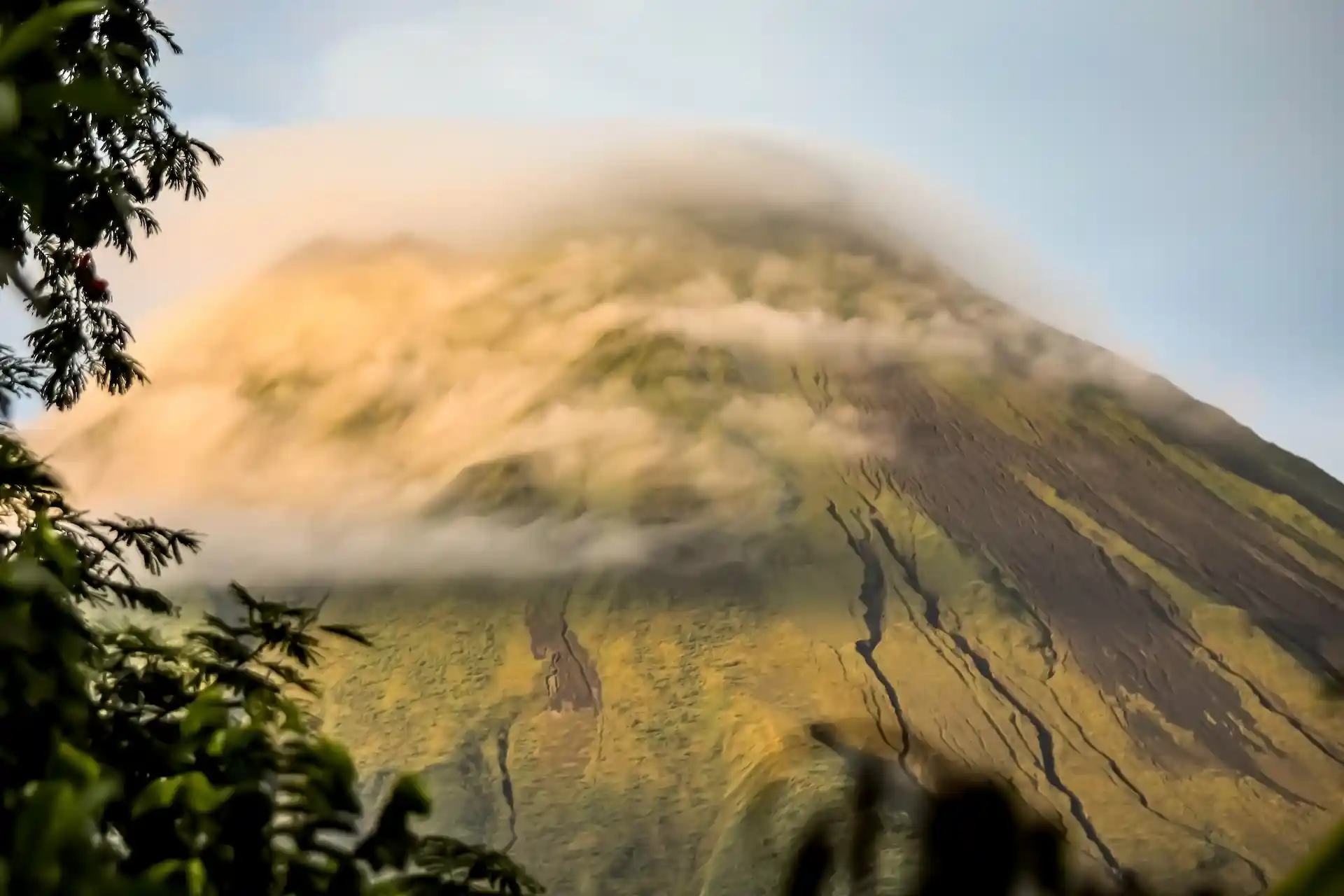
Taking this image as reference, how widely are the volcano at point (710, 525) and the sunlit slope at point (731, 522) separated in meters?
0.38

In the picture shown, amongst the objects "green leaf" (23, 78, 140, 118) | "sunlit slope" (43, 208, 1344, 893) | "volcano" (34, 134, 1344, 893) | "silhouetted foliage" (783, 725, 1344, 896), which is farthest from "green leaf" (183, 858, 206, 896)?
"sunlit slope" (43, 208, 1344, 893)

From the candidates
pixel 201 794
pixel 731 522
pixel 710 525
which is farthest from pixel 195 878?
pixel 710 525

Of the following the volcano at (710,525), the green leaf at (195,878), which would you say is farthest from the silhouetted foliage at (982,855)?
the volcano at (710,525)

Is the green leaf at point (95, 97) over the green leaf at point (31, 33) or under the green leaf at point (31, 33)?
under

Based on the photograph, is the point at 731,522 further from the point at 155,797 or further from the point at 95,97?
the point at 95,97

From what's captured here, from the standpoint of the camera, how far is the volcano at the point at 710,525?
292 feet

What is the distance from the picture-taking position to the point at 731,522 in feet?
366

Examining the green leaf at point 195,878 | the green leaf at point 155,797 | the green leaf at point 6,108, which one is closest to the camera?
the green leaf at point 6,108

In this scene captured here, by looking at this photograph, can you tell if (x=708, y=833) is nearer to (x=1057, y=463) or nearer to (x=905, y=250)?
(x=1057, y=463)

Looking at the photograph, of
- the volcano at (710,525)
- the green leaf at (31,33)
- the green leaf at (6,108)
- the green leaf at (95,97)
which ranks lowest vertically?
the green leaf at (6,108)

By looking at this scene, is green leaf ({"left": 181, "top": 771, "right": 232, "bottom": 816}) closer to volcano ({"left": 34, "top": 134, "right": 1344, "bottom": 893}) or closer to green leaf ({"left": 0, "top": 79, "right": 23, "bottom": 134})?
green leaf ({"left": 0, "top": 79, "right": 23, "bottom": 134})

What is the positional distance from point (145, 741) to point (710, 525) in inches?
4415

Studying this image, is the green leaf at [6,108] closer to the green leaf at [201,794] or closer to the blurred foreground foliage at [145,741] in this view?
the blurred foreground foliage at [145,741]

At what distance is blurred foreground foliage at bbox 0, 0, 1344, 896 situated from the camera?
1.26 feet
